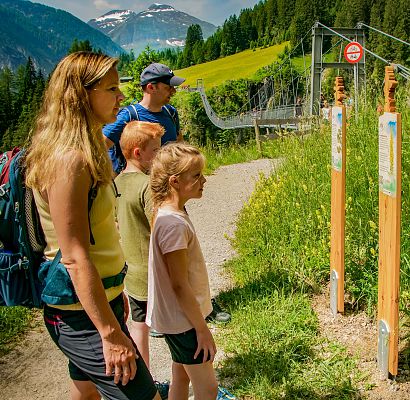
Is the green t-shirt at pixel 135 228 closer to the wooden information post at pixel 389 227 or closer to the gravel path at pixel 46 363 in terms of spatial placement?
the gravel path at pixel 46 363

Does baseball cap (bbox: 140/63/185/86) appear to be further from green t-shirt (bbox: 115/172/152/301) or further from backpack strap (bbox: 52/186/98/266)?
backpack strap (bbox: 52/186/98/266)

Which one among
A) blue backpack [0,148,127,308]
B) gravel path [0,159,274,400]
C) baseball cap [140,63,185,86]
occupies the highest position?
baseball cap [140,63,185,86]

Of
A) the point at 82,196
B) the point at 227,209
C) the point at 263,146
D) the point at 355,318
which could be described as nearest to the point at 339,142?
the point at 355,318

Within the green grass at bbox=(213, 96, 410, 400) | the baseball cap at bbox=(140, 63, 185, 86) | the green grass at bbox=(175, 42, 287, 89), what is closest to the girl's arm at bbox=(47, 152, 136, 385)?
the green grass at bbox=(213, 96, 410, 400)

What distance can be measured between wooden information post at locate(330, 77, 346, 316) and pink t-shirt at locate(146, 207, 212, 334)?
1.25m

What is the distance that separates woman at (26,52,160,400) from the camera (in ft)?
4.56

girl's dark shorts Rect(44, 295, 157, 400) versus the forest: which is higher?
the forest

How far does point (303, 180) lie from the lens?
405 cm

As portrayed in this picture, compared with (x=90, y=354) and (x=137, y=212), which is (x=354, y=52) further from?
(x=90, y=354)

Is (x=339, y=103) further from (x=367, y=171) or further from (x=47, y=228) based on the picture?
(x=47, y=228)

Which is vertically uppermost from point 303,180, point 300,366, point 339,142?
point 339,142

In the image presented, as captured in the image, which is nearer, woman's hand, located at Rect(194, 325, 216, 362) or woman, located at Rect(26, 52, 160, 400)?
woman, located at Rect(26, 52, 160, 400)

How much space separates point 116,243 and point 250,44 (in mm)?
102322

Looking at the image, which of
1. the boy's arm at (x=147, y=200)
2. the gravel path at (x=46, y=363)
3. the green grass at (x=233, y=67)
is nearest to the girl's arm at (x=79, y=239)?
the boy's arm at (x=147, y=200)
